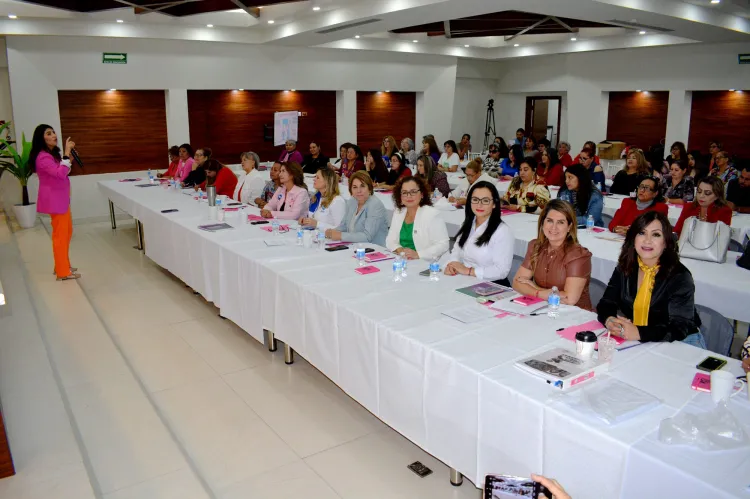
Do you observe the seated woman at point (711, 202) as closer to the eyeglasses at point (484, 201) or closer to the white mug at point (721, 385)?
the eyeglasses at point (484, 201)

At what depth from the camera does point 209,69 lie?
10492 mm

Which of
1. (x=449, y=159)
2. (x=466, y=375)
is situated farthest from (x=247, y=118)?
(x=466, y=375)

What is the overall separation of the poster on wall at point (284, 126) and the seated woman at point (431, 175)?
15.5 ft

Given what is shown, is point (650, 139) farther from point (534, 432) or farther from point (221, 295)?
point (534, 432)

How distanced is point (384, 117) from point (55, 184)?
27.5 ft

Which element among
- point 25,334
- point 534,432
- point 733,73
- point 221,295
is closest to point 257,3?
point 221,295

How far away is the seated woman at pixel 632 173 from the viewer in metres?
7.21

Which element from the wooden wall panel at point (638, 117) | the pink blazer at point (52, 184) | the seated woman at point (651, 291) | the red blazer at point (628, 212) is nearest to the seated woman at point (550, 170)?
the red blazer at point (628, 212)

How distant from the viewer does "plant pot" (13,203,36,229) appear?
8.83 meters

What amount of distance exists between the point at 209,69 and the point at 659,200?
8.01 meters

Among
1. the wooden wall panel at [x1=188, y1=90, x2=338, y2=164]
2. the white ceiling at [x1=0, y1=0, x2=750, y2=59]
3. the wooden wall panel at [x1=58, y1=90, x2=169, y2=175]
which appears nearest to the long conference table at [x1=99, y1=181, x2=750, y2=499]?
the white ceiling at [x1=0, y1=0, x2=750, y2=59]

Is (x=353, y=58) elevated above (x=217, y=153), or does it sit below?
above

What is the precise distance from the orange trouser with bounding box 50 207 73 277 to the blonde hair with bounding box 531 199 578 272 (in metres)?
4.84

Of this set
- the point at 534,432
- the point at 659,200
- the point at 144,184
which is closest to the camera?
the point at 534,432
